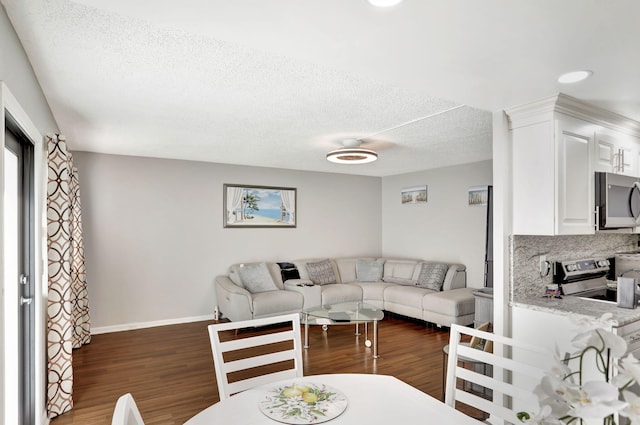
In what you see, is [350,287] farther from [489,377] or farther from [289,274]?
[489,377]

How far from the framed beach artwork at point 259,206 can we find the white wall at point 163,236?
0.35ft

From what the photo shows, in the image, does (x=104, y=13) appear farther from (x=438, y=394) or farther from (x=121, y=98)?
(x=438, y=394)

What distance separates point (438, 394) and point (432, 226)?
3516 millimetres

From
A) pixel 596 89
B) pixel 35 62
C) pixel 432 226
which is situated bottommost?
pixel 432 226

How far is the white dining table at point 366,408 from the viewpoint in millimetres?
1316

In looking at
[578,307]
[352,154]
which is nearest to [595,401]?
[578,307]

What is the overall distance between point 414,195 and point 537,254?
385 cm

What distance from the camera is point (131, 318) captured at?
201 inches

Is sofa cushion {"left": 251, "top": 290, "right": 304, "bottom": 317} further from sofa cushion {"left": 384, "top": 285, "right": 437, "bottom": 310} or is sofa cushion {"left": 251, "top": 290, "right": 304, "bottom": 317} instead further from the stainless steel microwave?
the stainless steel microwave

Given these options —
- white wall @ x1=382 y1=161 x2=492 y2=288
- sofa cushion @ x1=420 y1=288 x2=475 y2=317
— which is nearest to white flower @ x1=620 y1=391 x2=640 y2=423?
sofa cushion @ x1=420 y1=288 x2=475 y2=317

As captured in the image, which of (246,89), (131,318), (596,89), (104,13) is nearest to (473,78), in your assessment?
(596,89)

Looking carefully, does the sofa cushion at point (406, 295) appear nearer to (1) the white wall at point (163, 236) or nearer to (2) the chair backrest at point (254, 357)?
(1) the white wall at point (163, 236)

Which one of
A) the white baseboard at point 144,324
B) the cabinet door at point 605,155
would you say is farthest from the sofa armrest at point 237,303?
the cabinet door at point 605,155

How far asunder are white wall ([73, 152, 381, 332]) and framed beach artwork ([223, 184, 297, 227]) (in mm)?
107
